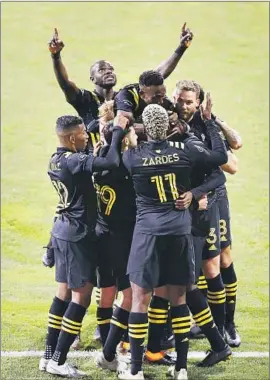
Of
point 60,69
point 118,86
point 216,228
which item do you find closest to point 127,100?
point 60,69

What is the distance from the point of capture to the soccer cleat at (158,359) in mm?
6309

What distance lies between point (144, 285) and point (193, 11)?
1238 centimetres

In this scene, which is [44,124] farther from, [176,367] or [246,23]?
[176,367]

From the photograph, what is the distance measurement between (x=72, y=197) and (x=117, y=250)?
1.49ft

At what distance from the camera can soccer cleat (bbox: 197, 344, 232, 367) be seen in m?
6.17

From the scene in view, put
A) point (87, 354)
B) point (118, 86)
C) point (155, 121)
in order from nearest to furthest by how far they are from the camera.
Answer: point (155, 121), point (87, 354), point (118, 86)

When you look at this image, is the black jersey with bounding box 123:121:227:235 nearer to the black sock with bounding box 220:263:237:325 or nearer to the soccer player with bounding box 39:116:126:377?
the soccer player with bounding box 39:116:126:377

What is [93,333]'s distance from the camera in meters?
7.22

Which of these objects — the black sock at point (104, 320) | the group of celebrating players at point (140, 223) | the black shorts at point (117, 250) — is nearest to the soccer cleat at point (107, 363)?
the group of celebrating players at point (140, 223)

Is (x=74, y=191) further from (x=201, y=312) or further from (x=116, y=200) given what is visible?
(x=201, y=312)

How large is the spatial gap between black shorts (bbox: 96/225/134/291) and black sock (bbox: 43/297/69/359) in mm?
423

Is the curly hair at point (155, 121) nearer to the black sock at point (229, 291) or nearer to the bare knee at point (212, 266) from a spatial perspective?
the bare knee at point (212, 266)

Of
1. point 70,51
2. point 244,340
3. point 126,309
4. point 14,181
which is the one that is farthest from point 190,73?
point 126,309

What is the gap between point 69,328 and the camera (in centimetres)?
602
